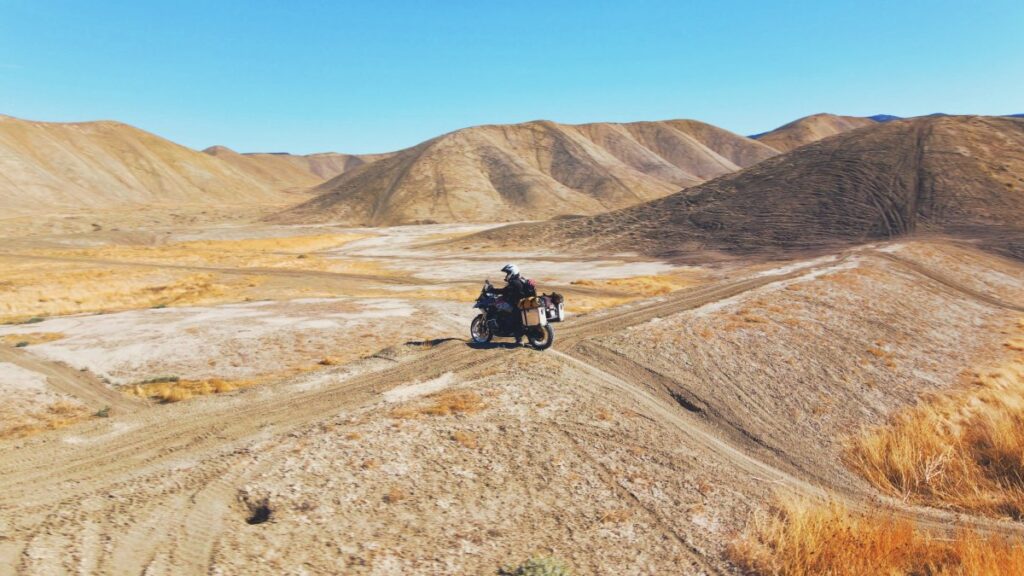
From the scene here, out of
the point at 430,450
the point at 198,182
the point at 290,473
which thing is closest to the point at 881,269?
the point at 430,450

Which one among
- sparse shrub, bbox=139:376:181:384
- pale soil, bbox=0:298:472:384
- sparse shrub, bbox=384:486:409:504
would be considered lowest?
sparse shrub, bbox=384:486:409:504

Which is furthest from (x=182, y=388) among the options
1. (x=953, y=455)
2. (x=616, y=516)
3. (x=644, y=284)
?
(x=644, y=284)

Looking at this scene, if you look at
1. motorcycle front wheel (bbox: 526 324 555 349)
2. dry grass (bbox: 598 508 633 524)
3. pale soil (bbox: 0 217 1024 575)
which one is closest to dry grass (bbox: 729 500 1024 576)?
pale soil (bbox: 0 217 1024 575)

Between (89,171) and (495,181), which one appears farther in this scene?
(89,171)

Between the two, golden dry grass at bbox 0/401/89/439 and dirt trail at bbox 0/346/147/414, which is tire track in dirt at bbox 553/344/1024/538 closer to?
dirt trail at bbox 0/346/147/414

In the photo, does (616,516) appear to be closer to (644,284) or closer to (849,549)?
(849,549)

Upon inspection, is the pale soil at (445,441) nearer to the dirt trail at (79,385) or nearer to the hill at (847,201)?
the dirt trail at (79,385)
